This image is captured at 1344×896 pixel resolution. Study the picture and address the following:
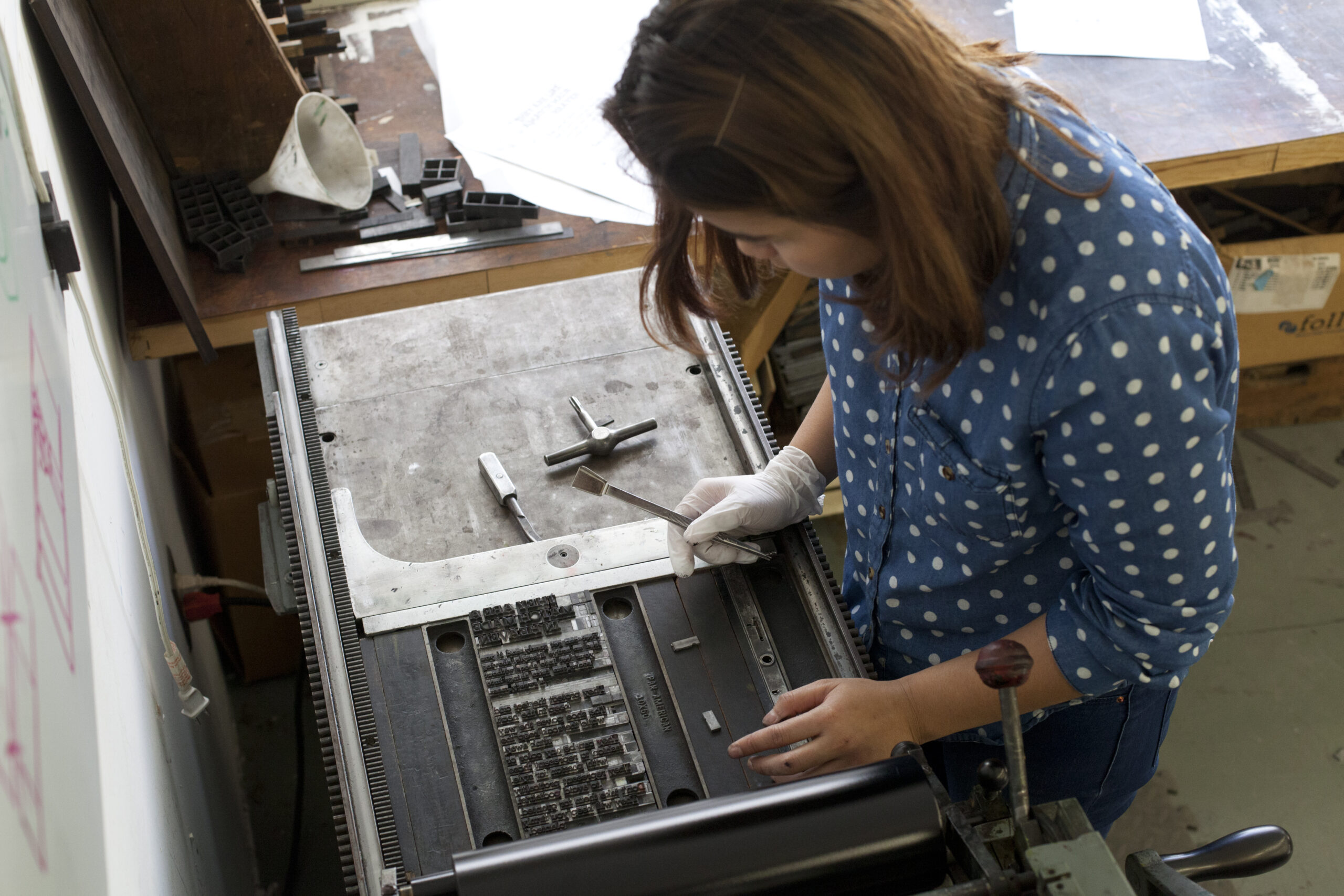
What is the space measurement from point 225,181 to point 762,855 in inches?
62.0

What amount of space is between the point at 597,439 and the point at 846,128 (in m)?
0.65

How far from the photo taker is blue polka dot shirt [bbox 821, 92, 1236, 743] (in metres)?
0.78

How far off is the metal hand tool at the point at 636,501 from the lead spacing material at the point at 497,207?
0.83 m

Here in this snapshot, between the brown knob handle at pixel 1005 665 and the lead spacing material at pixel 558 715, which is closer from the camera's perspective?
the brown knob handle at pixel 1005 665

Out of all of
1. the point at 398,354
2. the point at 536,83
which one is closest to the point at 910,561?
the point at 398,354

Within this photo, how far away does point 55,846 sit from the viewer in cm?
60

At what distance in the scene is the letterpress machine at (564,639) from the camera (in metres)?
0.84

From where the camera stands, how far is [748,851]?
2.73 feet

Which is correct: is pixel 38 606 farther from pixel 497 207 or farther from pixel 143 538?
pixel 497 207

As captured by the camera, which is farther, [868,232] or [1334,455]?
[1334,455]

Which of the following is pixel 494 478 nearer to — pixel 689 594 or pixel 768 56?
pixel 689 594

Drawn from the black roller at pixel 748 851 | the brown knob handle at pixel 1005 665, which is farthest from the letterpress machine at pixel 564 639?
the brown knob handle at pixel 1005 665

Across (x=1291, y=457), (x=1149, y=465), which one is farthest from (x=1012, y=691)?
(x=1291, y=457)

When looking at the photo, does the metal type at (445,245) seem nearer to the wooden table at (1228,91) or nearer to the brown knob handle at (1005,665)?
the wooden table at (1228,91)
